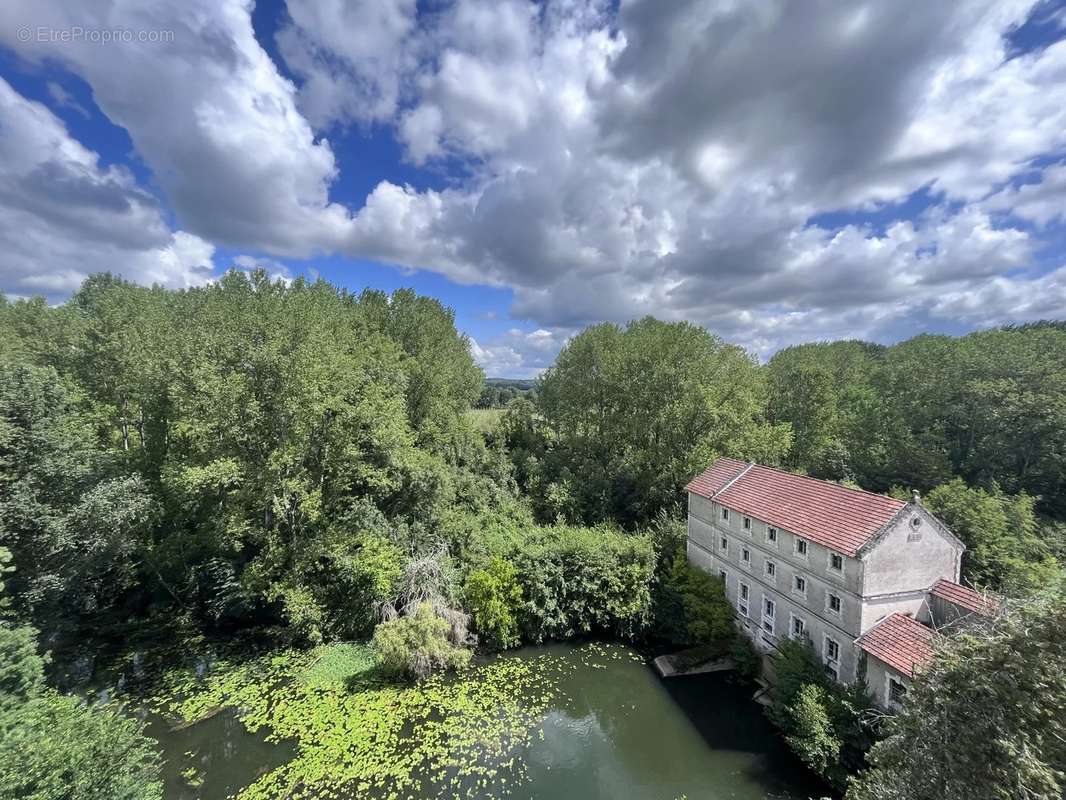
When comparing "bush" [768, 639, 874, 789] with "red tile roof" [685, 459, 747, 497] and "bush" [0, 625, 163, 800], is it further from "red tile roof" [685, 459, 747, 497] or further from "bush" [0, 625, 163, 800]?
"bush" [0, 625, 163, 800]

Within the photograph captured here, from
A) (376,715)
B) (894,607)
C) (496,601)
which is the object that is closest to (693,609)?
(894,607)

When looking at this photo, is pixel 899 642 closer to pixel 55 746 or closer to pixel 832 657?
pixel 832 657

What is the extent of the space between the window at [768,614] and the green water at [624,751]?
116 inches

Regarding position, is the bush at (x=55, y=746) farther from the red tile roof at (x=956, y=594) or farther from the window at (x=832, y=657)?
the red tile roof at (x=956, y=594)

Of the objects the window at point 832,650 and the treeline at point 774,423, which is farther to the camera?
the treeline at point 774,423

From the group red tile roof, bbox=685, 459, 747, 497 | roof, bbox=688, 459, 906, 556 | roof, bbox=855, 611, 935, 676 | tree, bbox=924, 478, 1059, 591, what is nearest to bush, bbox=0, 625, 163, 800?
roof, bbox=855, 611, 935, 676

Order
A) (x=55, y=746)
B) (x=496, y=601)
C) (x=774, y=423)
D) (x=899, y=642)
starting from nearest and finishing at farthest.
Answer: (x=55, y=746) → (x=899, y=642) → (x=496, y=601) → (x=774, y=423)

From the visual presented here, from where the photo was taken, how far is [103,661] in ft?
70.2

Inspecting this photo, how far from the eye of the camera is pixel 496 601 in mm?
22297

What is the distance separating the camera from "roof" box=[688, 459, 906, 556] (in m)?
17.3

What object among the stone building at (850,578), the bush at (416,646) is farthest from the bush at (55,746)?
the stone building at (850,578)

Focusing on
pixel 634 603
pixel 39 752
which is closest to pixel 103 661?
pixel 39 752

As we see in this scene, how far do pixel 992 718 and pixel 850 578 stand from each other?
9430mm

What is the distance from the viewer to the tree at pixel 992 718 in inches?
303
